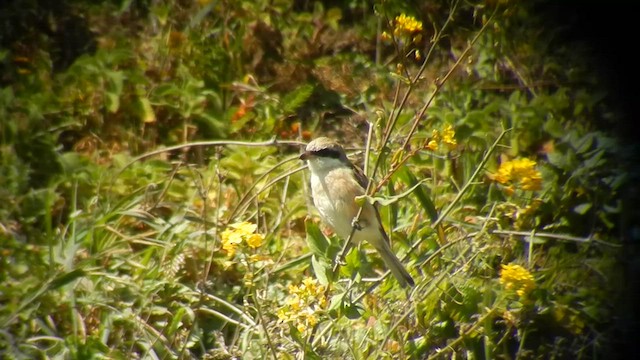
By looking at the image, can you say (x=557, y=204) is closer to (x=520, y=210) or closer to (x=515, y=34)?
(x=520, y=210)

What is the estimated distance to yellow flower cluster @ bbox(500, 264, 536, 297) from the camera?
298 cm

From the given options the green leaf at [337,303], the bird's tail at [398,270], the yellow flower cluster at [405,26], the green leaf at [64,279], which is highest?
the yellow flower cluster at [405,26]

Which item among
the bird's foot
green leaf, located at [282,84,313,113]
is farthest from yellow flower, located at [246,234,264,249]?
green leaf, located at [282,84,313,113]

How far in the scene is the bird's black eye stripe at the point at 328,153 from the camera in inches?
161

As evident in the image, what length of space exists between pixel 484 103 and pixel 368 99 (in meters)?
0.79

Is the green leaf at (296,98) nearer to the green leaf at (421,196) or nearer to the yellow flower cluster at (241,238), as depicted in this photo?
the green leaf at (421,196)

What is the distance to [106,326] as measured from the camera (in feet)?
12.8

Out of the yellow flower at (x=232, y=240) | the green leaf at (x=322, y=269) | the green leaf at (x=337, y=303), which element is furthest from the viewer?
the green leaf at (x=322, y=269)

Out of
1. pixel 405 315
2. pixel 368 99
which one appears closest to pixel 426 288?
pixel 405 315

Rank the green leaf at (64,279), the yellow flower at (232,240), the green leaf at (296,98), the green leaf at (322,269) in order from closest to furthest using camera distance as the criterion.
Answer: the yellow flower at (232,240)
the green leaf at (322,269)
the green leaf at (64,279)
the green leaf at (296,98)

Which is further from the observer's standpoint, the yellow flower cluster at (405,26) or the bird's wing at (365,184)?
the bird's wing at (365,184)

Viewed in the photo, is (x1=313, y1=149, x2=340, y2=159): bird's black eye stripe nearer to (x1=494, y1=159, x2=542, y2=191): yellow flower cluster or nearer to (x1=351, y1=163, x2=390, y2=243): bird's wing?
(x1=351, y1=163, x2=390, y2=243): bird's wing

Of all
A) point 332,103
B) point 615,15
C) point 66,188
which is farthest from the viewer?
point 332,103

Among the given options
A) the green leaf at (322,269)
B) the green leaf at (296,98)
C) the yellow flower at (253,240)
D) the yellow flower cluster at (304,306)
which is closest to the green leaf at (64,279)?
the green leaf at (322,269)
